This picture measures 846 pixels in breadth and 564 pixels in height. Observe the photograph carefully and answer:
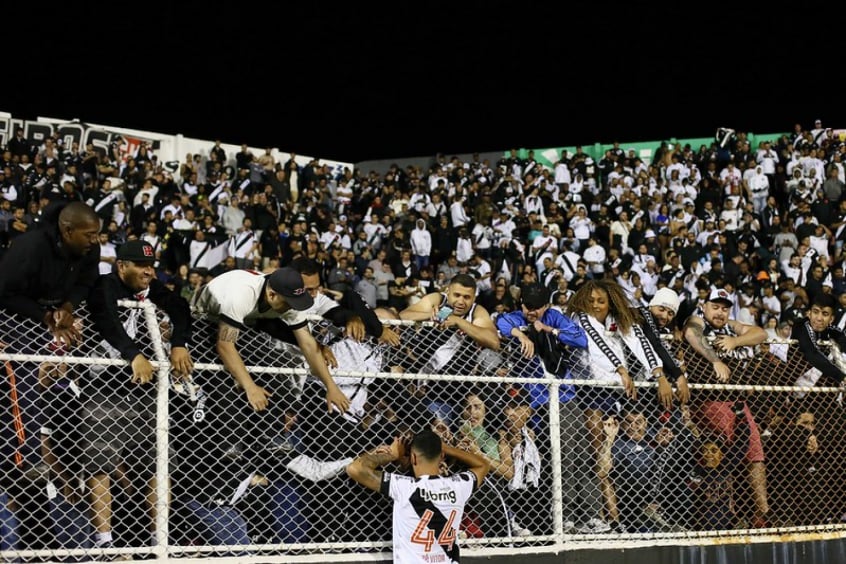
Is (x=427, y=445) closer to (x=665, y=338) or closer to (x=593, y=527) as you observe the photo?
(x=593, y=527)

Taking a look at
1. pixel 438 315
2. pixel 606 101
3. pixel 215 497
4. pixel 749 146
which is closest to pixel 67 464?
pixel 215 497

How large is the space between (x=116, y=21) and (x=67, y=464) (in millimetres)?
29611

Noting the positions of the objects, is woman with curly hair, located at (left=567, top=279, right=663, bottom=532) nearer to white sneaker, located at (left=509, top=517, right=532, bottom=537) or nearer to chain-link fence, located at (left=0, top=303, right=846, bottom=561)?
chain-link fence, located at (left=0, top=303, right=846, bottom=561)

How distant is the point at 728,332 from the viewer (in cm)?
718

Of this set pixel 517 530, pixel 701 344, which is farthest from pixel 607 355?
pixel 517 530

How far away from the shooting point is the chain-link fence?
5023 mm

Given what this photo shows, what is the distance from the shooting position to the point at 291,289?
17.0 feet

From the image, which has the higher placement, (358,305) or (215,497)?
(358,305)

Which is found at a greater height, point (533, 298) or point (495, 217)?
point (495, 217)

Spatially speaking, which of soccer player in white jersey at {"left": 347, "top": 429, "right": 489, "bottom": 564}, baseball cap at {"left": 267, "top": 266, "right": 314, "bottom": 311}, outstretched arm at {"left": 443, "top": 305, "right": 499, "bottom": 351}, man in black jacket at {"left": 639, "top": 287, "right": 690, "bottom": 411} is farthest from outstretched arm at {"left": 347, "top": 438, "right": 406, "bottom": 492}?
man in black jacket at {"left": 639, "top": 287, "right": 690, "bottom": 411}

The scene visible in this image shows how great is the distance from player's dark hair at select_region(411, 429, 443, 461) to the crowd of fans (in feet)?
25.0

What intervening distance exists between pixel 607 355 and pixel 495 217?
13.9 meters

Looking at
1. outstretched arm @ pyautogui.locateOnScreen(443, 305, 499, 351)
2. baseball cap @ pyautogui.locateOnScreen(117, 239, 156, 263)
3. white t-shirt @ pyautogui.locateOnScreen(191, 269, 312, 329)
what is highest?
baseball cap @ pyautogui.locateOnScreen(117, 239, 156, 263)

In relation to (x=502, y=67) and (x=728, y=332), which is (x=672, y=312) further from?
(x=502, y=67)
